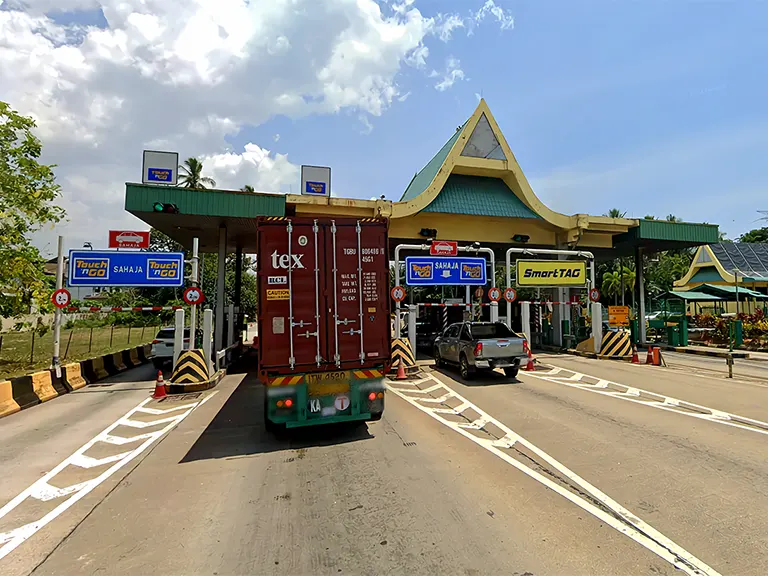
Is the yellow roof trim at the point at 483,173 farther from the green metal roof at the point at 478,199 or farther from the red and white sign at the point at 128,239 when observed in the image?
the red and white sign at the point at 128,239

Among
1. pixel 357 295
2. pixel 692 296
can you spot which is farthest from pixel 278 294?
pixel 692 296

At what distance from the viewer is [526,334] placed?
17125 mm

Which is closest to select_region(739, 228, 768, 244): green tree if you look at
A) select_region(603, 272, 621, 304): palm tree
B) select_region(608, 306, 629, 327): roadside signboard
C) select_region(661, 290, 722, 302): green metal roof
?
select_region(603, 272, 621, 304): palm tree

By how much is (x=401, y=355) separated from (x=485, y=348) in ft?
9.67

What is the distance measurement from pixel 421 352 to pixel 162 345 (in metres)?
11.8

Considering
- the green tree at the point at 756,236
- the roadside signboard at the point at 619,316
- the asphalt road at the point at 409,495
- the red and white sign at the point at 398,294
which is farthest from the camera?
the green tree at the point at 756,236

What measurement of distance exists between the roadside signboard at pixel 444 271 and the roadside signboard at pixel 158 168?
30.1ft

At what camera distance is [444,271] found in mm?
17047

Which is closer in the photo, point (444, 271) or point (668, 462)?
point (668, 462)

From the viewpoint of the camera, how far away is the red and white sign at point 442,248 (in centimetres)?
1717

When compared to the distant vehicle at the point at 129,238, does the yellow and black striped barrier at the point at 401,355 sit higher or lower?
lower

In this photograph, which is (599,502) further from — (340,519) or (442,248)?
(442,248)

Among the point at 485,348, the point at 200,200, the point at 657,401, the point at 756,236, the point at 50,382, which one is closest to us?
the point at 657,401

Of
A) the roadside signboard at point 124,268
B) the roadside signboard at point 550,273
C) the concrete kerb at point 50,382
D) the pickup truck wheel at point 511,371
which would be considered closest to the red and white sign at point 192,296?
the roadside signboard at point 124,268
